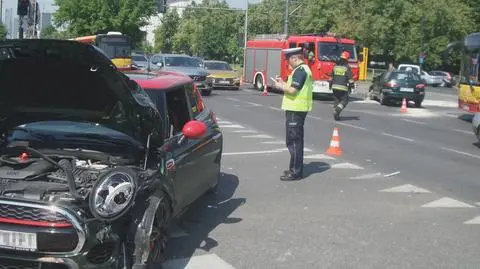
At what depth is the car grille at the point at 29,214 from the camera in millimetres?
4031

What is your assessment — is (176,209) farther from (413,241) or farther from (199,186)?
(413,241)

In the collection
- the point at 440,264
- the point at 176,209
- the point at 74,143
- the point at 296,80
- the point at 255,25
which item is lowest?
the point at 440,264

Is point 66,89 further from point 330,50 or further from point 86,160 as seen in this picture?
point 330,50

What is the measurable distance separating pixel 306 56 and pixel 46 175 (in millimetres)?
19901

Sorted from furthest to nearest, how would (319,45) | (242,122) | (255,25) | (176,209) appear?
(255,25)
(319,45)
(242,122)
(176,209)

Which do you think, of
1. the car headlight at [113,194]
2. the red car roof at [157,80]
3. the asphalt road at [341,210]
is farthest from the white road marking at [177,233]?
the car headlight at [113,194]

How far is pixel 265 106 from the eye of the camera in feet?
76.6

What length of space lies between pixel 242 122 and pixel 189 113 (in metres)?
11.0

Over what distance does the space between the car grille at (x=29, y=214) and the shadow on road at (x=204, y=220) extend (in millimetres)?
1443

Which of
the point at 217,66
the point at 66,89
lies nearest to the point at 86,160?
the point at 66,89

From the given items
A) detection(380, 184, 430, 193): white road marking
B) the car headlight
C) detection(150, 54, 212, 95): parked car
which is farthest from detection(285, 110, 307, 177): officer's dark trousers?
detection(150, 54, 212, 95): parked car

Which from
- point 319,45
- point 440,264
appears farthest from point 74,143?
point 319,45

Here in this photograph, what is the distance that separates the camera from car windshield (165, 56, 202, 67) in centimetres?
2775

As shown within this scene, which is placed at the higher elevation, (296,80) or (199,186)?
(296,80)
